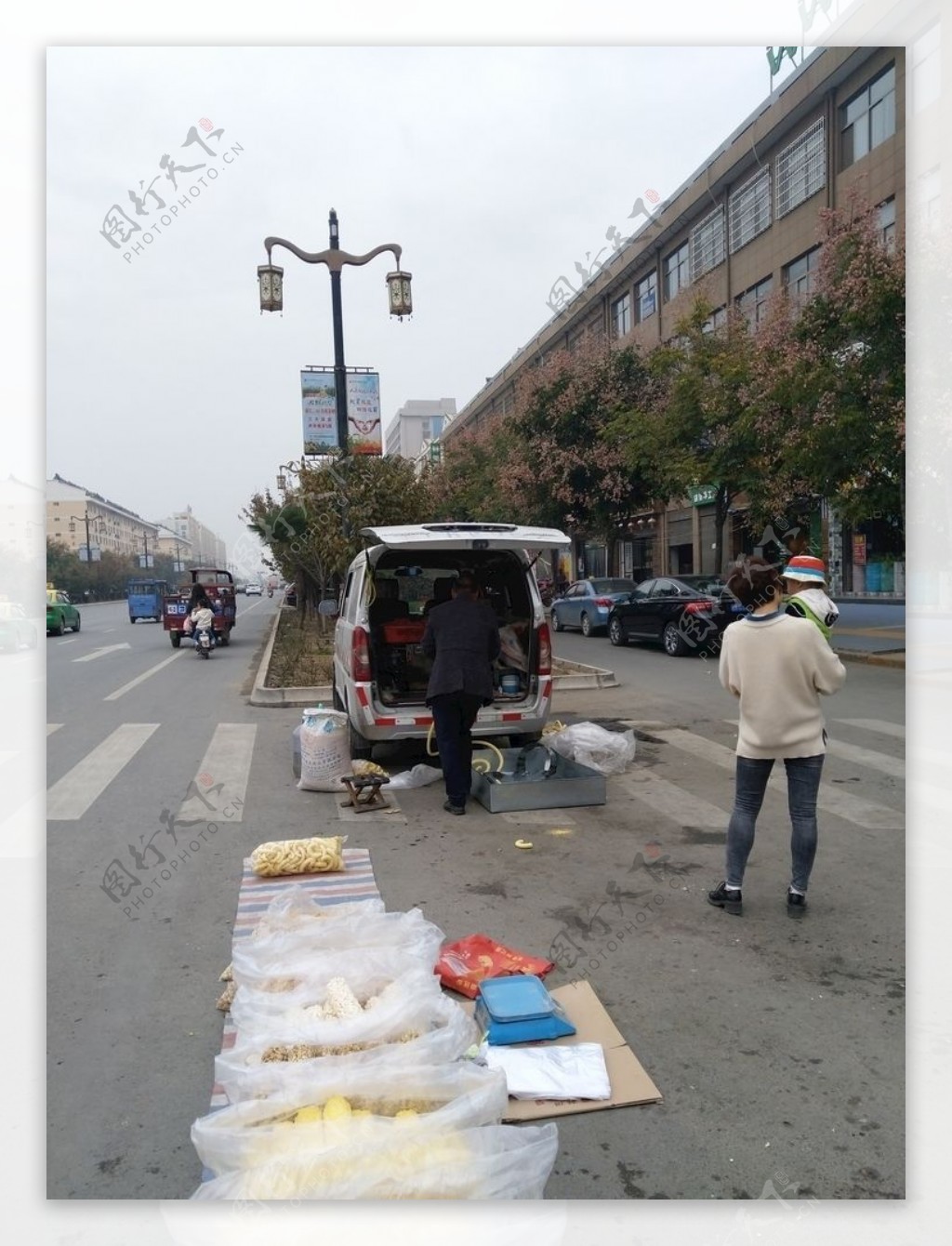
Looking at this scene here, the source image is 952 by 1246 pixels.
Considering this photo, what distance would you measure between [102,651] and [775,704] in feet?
69.9

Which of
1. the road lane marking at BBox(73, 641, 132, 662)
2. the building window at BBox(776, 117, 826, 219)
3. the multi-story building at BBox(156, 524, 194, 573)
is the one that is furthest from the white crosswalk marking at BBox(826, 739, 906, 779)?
the multi-story building at BBox(156, 524, 194, 573)

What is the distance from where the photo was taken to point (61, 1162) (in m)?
2.88

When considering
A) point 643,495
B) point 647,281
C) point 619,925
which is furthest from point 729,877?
point 647,281

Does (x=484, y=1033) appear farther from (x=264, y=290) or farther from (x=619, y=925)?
(x=264, y=290)

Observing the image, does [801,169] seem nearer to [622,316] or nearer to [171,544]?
[622,316]

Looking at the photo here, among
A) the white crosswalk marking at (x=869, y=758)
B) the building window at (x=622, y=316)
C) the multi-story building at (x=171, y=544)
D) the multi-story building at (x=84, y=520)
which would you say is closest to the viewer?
the white crosswalk marking at (x=869, y=758)

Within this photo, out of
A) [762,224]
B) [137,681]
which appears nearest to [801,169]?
[762,224]

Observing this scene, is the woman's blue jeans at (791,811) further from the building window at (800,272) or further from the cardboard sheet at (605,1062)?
the building window at (800,272)

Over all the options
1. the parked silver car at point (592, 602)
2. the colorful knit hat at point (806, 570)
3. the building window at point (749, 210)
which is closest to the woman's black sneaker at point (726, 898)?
the colorful knit hat at point (806, 570)

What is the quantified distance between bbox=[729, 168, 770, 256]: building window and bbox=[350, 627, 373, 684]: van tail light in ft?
90.4

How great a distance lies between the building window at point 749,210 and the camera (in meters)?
30.0

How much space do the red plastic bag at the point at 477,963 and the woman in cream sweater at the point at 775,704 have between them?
4.11 feet

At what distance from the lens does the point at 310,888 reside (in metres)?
5.18

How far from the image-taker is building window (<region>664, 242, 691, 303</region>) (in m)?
33.8
